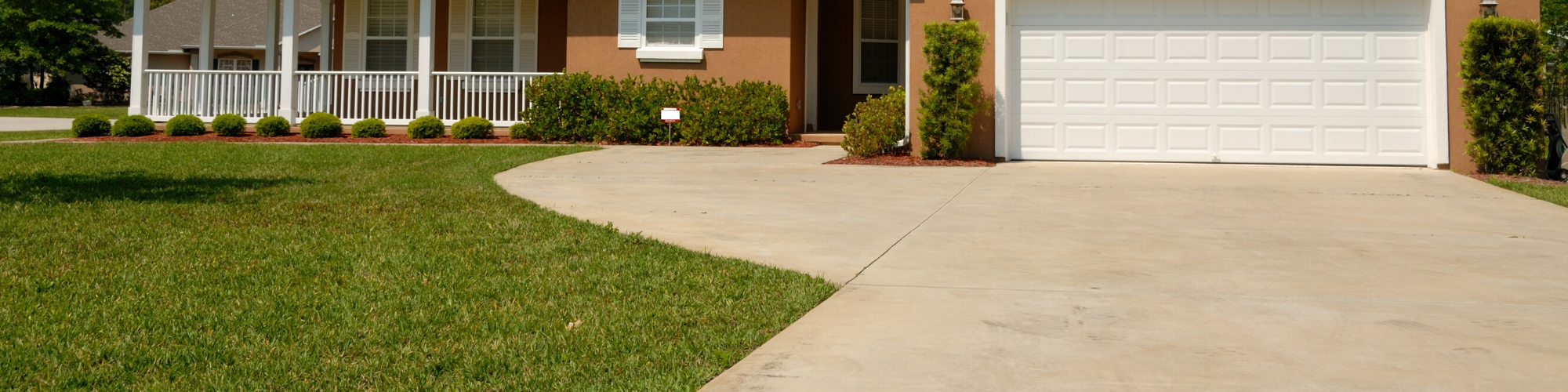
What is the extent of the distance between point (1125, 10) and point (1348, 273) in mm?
7181

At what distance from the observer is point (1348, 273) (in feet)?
18.9

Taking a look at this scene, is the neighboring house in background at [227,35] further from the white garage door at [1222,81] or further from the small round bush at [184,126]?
the white garage door at [1222,81]

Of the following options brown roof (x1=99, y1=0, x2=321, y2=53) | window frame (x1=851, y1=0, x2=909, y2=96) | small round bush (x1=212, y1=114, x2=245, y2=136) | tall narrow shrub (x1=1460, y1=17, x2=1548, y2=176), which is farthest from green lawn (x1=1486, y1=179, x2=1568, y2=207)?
brown roof (x1=99, y1=0, x2=321, y2=53)

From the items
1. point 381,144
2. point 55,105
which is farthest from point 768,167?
point 55,105

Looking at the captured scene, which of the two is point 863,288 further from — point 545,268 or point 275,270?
point 275,270

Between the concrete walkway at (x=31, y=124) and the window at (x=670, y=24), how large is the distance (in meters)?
12.9

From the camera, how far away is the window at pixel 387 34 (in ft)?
62.1

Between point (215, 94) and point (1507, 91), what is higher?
point (215, 94)

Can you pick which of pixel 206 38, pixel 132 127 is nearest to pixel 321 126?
pixel 132 127

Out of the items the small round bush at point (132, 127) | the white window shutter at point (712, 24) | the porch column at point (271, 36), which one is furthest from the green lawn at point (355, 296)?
the porch column at point (271, 36)

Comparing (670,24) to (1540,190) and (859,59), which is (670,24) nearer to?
(859,59)

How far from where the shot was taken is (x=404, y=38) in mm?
18891

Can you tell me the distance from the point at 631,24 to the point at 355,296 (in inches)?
468

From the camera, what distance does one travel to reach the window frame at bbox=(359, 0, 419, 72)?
18.7 m
